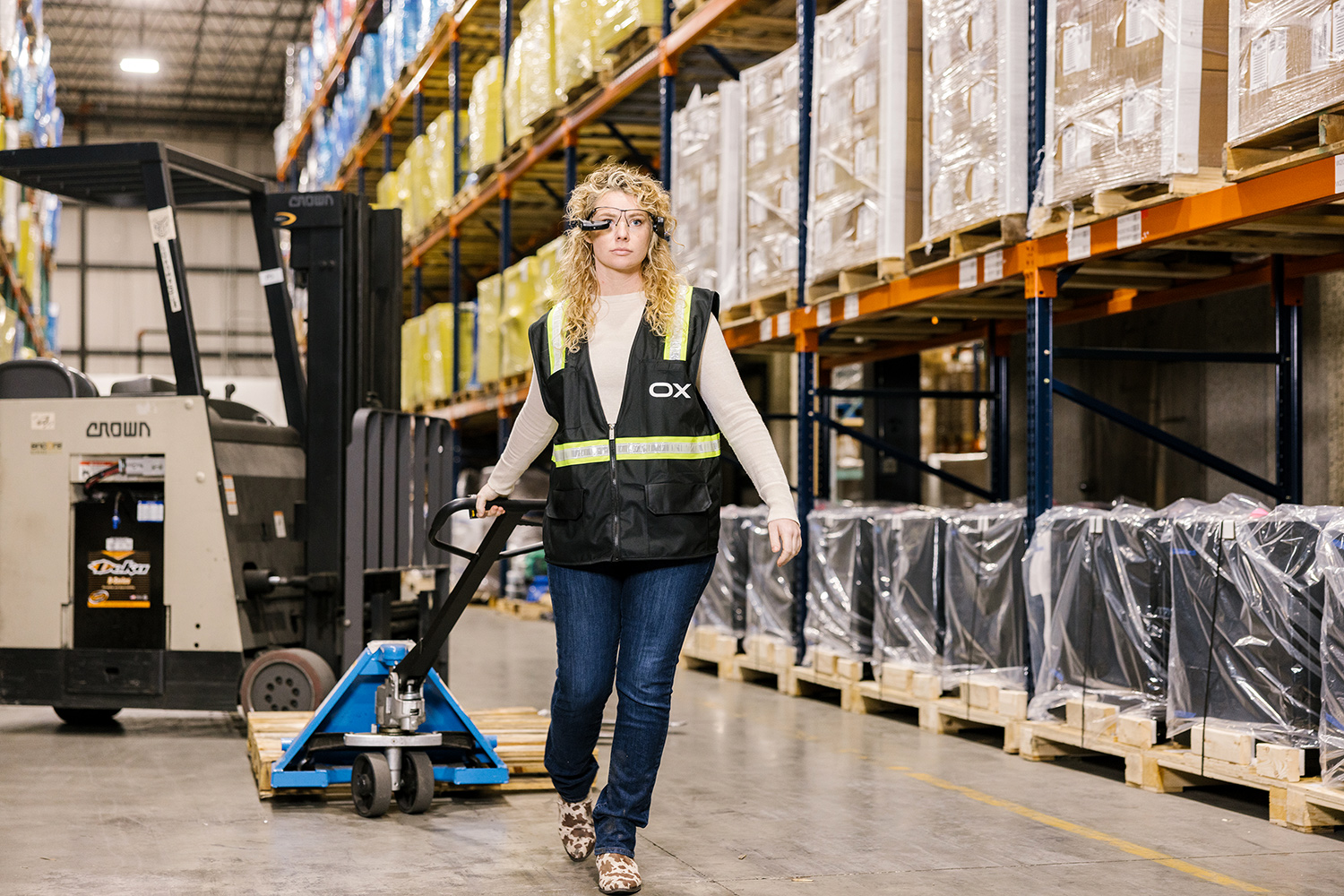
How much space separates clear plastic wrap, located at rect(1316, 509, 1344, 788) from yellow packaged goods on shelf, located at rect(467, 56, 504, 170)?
8.81 m

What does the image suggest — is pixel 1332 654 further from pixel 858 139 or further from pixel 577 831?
pixel 858 139

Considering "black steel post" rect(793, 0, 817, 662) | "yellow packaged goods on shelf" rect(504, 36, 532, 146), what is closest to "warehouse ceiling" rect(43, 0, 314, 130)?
"yellow packaged goods on shelf" rect(504, 36, 532, 146)

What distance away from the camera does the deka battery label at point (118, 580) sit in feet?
18.1

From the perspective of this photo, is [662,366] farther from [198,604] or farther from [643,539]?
[198,604]

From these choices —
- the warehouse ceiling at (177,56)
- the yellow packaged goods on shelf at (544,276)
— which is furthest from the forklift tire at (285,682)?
the warehouse ceiling at (177,56)

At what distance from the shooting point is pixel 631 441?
3025 millimetres

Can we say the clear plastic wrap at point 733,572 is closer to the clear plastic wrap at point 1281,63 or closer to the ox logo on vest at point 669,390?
the clear plastic wrap at point 1281,63

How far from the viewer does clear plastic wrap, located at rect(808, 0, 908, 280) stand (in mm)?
5949

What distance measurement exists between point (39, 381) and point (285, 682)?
5.39ft

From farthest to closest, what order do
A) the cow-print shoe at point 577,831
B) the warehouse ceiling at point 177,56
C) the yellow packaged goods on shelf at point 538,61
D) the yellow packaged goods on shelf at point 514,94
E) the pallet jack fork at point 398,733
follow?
the warehouse ceiling at point 177,56 < the yellow packaged goods on shelf at point 514,94 < the yellow packaged goods on shelf at point 538,61 < the pallet jack fork at point 398,733 < the cow-print shoe at point 577,831

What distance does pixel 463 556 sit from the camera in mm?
3906

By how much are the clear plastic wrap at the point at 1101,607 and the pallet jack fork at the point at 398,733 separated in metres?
1.99

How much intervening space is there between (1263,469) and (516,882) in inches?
190

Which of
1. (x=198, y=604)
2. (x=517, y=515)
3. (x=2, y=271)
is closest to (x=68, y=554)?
(x=198, y=604)
